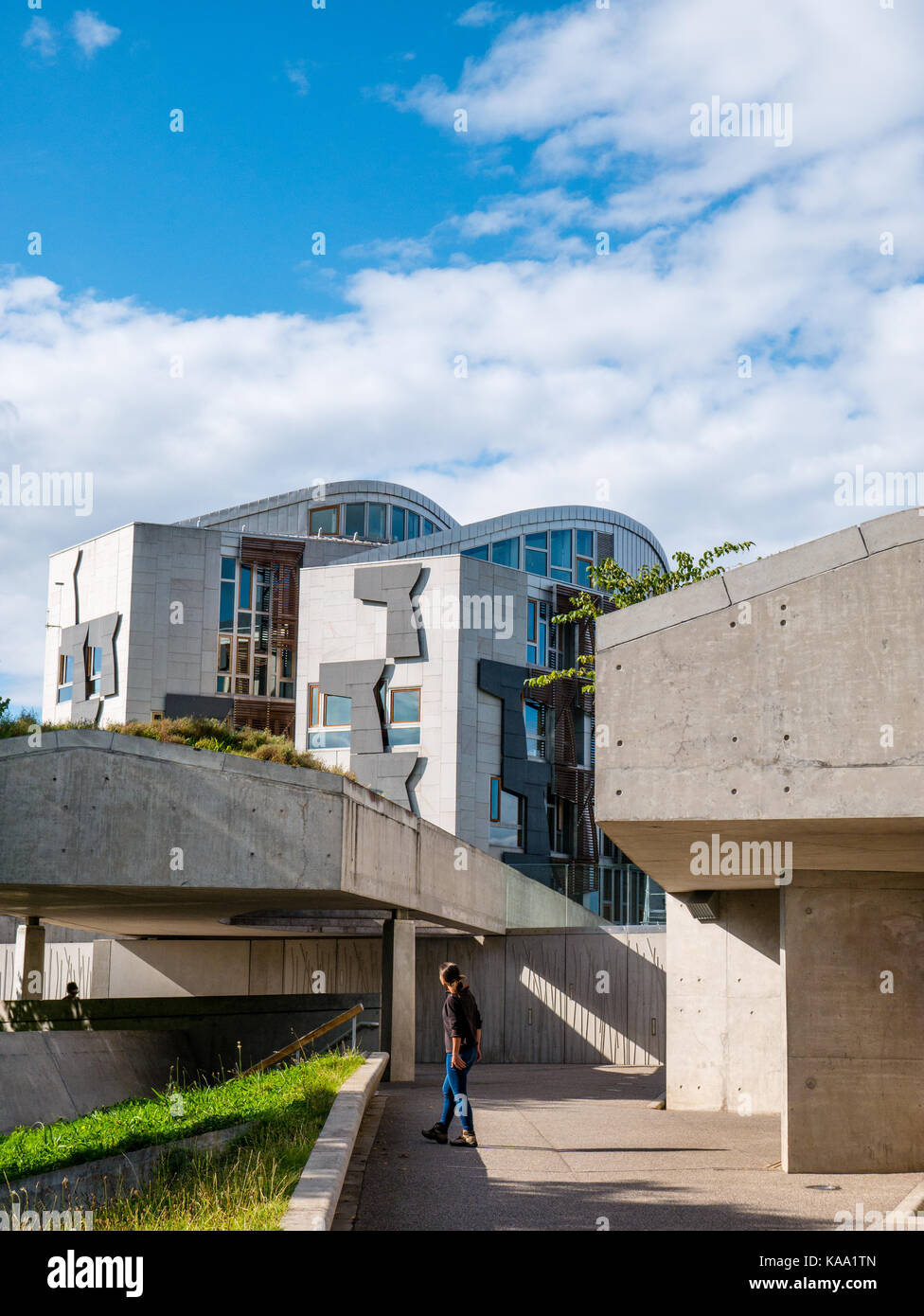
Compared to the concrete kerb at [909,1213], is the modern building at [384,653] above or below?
above

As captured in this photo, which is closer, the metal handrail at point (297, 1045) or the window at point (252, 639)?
the metal handrail at point (297, 1045)

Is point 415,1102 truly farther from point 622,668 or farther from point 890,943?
point 622,668

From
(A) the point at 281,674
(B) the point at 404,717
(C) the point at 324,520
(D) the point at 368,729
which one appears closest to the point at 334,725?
(D) the point at 368,729

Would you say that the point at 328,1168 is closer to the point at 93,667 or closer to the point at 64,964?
the point at 64,964

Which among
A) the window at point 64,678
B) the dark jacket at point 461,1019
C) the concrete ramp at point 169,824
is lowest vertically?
the dark jacket at point 461,1019

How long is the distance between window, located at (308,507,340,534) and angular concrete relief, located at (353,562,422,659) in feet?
43.0

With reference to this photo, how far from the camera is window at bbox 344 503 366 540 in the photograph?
57991 mm

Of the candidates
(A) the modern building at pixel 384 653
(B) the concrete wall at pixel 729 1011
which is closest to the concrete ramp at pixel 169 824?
(B) the concrete wall at pixel 729 1011

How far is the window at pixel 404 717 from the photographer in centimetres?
4431

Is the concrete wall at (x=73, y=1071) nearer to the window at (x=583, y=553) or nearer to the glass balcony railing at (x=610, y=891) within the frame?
the glass balcony railing at (x=610, y=891)

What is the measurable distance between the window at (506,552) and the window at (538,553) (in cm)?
59
